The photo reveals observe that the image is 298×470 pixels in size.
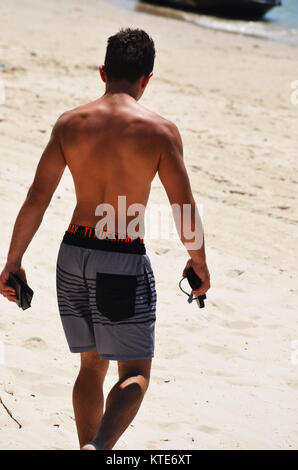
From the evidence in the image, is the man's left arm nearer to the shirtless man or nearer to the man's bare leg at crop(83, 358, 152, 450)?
the shirtless man

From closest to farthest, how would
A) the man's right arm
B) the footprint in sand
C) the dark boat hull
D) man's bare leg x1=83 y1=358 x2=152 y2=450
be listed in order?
man's bare leg x1=83 y1=358 x2=152 y2=450 → the man's right arm → the footprint in sand → the dark boat hull

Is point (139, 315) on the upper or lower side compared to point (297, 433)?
upper

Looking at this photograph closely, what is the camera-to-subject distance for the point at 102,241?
2.67m

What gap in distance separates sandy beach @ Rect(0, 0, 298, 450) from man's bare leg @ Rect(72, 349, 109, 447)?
33cm

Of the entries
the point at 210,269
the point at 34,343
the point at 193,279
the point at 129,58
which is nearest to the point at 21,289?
the point at 193,279

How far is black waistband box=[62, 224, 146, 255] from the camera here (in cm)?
267

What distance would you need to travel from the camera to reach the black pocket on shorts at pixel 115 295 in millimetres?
2631

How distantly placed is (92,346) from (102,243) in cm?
43

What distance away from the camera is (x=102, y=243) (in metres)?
2.67

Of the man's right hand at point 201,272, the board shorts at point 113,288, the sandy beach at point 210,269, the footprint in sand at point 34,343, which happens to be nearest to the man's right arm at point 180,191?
the man's right hand at point 201,272

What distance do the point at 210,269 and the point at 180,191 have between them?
2.76 meters

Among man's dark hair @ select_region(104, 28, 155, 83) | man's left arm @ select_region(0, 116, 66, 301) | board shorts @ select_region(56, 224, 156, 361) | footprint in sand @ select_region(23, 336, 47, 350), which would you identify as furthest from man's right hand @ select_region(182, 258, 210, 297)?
footprint in sand @ select_region(23, 336, 47, 350)

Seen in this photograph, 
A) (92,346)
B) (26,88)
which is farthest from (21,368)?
(26,88)

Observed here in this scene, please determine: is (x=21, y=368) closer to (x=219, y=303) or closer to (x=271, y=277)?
(x=219, y=303)
